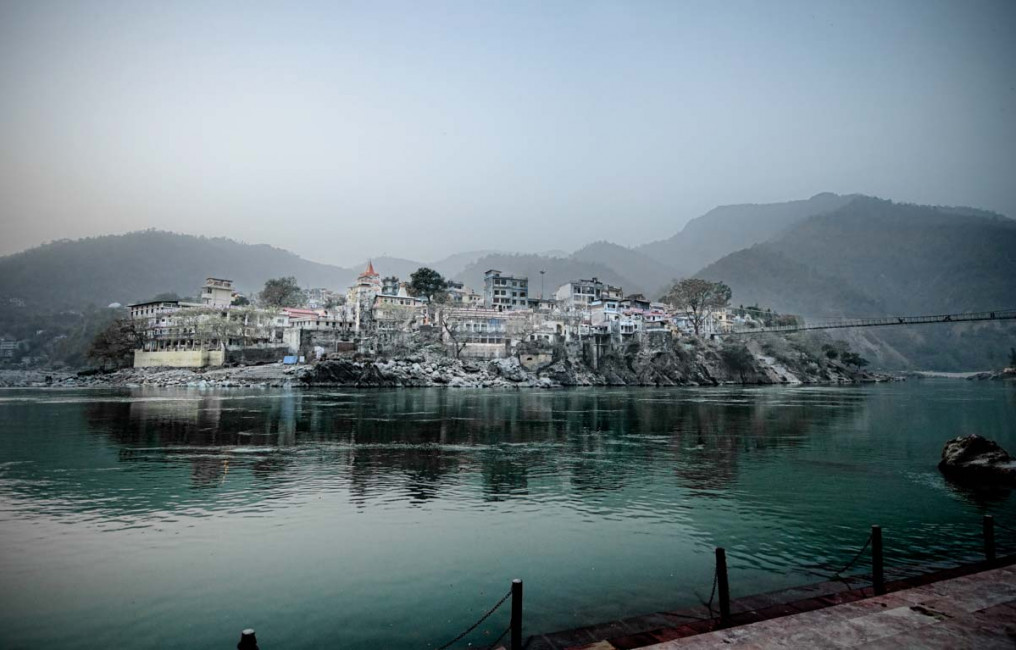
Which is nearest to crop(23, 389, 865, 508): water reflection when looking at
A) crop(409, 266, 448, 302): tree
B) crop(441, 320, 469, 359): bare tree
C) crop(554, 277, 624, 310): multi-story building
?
crop(441, 320, 469, 359): bare tree

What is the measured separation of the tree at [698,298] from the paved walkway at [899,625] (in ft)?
325

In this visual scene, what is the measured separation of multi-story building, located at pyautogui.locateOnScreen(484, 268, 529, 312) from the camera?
362ft

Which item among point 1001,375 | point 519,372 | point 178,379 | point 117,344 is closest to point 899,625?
point 519,372

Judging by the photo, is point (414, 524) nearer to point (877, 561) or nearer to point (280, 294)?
point (877, 561)

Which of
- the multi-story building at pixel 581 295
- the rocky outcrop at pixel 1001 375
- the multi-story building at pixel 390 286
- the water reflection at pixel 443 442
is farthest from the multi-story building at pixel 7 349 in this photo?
the rocky outcrop at pixel 1001 375

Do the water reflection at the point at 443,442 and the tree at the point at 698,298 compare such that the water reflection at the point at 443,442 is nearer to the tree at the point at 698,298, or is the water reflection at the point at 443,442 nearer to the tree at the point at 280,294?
the tree at the point at 698,298

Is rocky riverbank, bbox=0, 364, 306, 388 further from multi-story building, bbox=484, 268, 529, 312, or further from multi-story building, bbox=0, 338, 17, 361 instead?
multi-story building, bbox=0, 338, 17, 361

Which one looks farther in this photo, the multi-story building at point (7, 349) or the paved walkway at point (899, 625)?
the multi-story building at point (7, 349)

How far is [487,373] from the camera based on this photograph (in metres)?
87.1

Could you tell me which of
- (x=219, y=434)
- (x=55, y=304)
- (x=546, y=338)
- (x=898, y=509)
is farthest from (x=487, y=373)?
(x=55, y=304)

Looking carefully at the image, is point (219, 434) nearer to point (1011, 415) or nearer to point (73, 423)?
point (73, 423)

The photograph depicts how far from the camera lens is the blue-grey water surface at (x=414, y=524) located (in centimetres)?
961

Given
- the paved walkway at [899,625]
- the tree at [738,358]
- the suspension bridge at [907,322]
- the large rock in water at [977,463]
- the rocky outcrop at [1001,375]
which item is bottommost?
the large rock in water at [977,463]

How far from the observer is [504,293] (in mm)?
111812
